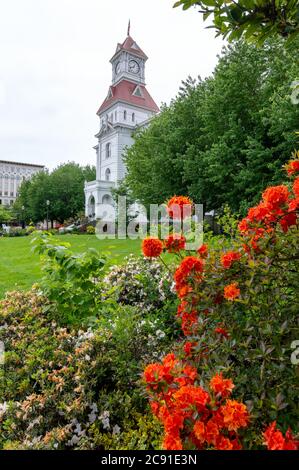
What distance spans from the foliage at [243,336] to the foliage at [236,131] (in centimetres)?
1097

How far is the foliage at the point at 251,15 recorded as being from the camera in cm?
161

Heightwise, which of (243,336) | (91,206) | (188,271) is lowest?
(243,336)

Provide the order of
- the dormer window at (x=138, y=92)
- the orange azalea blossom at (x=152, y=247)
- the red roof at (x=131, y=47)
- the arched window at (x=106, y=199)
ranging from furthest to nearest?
the red roof at (x=131, y=47) → the dormer window at (x=138, y=92) → the arched window at (x=106, y=199) → the orange azalea blossom at (x=152, y=247)

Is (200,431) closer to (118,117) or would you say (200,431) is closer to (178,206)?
(178,206)

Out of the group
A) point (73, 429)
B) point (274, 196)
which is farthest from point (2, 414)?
point (274, 196)

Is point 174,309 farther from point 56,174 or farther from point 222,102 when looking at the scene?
point 56,174

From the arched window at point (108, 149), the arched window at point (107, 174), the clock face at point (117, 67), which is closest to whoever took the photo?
the arched window at point (107, 174)

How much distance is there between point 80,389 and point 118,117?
141 ft

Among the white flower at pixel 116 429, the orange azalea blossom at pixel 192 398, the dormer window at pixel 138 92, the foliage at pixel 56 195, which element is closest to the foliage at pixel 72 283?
the white flower at pixel 116 429

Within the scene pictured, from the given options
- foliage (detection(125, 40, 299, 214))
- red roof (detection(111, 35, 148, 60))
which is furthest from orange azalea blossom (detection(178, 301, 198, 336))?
red roof (detection(111, 35, 148, 60))

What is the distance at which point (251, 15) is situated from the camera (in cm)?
164

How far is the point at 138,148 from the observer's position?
2217 cm

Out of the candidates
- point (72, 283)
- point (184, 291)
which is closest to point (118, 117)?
point (72, 283)

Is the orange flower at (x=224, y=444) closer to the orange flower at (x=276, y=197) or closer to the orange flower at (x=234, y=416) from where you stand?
the orange flower at (x=234, y=416)
